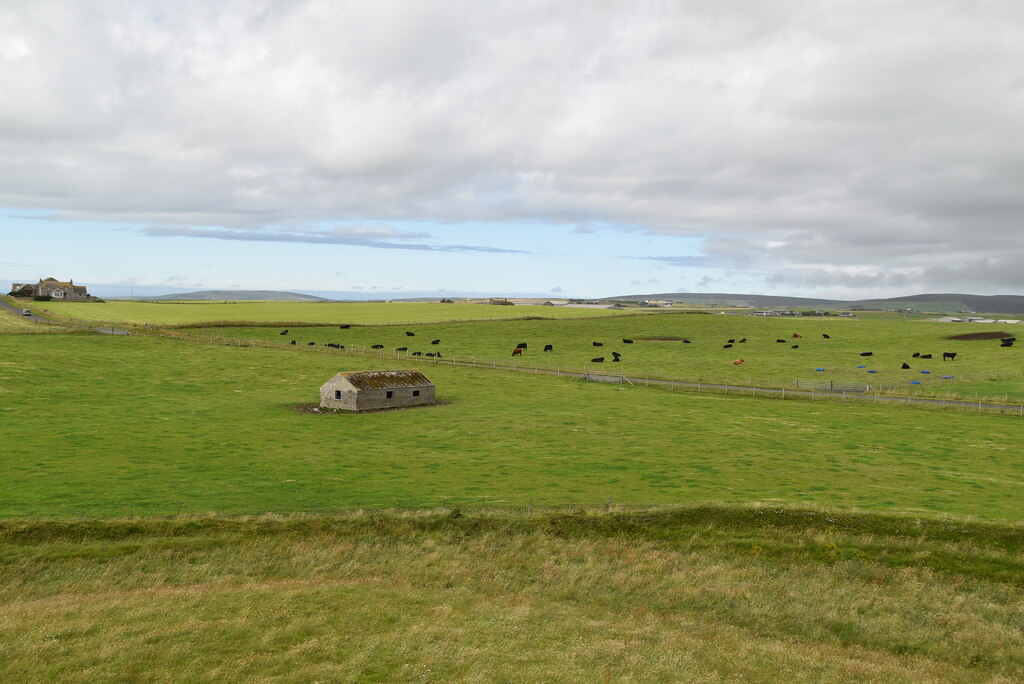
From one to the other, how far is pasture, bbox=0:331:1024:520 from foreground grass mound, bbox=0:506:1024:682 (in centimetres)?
263

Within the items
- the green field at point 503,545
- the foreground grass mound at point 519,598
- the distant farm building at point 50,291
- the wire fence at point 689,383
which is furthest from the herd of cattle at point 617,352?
the distant farm building at point 50,291

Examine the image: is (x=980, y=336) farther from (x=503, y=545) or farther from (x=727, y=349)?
(x=503, y=545)

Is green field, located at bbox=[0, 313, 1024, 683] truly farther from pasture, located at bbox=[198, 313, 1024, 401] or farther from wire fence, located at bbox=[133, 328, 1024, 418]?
pasture, located at bbox=[198, 313, 1024, 401]

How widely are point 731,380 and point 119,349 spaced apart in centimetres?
7695

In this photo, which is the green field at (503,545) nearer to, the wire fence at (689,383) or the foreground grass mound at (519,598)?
the foreground grass mound at (519,598)

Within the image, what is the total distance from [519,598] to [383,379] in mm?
37896

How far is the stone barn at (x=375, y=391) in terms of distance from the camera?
55312mm

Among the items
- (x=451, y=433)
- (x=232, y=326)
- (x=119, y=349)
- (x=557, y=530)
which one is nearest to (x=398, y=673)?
(x=557, y=530)

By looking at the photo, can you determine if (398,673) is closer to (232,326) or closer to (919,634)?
(919,634)

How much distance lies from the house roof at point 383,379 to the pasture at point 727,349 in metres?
26.1

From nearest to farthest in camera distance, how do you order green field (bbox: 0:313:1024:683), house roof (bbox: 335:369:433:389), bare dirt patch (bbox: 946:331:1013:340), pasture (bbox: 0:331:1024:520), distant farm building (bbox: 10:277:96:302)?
green field (bbox: 0:313:1024:683), pasture (bbox: 0:331:1024:520), house roof (bbox: 335:369:433:389), bare dirt patch (bbox: 946:331:1013:340), distant farm building (bbox: 10:277:96:302)

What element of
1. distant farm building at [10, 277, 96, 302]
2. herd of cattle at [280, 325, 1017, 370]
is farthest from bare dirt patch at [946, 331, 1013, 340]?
distant farm building at [10, 277, 96, 302]

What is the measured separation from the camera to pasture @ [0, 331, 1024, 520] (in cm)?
3170

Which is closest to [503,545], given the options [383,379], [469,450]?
[469,450]
